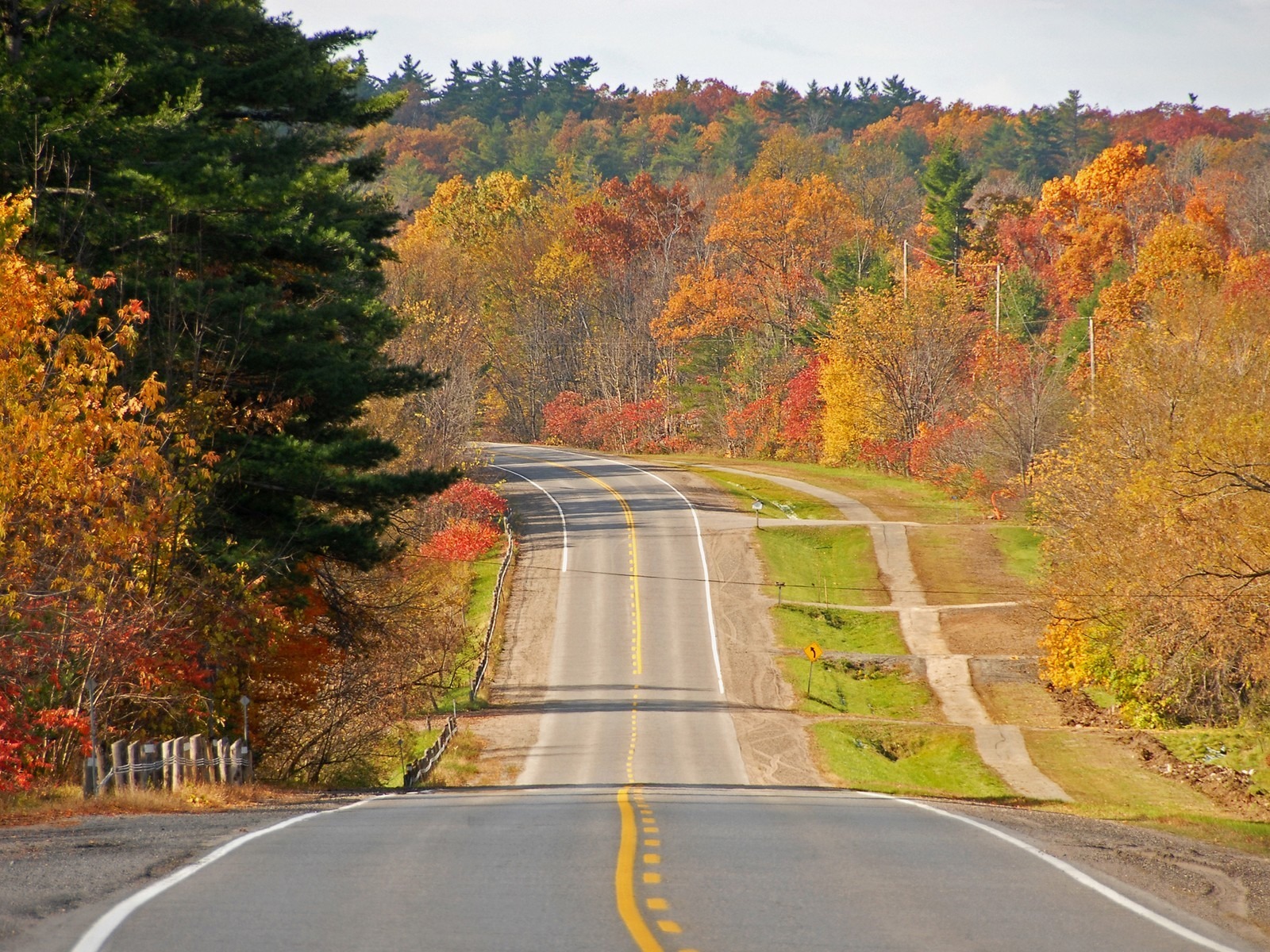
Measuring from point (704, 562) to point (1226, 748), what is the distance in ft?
99.5

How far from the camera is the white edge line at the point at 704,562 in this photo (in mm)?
48656

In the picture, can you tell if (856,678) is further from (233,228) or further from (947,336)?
(947,336)

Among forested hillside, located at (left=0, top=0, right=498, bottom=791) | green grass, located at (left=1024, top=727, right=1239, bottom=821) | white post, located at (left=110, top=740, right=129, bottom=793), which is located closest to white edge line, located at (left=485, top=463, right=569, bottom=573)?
green grass, located at (left=1024, top=727, right=1239, bottom=821)

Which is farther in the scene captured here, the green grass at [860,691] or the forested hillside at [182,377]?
the green grass at [860,691]

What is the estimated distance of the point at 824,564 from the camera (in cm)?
6241

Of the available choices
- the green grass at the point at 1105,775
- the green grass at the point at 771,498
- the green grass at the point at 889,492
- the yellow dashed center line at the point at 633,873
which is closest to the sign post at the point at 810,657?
the green grass at the point at 1105,775

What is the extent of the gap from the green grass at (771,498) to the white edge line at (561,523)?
9.92m

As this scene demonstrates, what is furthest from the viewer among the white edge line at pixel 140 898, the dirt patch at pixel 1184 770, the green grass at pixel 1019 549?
the green grass at pixel 1019 549

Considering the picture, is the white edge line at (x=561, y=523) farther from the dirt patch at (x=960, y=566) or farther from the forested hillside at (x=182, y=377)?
the forested hillside at (x=182, y=377)

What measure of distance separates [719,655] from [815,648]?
6.28 meters

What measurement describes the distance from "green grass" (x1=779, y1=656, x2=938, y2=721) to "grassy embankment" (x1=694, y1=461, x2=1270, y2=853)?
3.7 inches

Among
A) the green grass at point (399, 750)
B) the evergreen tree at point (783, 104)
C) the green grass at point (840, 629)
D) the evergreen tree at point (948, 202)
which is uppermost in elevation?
the evergreen tree at point (783, 104)

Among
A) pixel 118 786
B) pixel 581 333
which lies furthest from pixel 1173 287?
pixel 118 786

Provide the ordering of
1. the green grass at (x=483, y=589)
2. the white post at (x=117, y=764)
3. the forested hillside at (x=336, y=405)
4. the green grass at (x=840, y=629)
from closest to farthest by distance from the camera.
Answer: the white post at (x=117, y=764), the forested hillside at (x=336, y=405), the green grass at (x=840, y=629), the green grass at (x=483, y=589)
